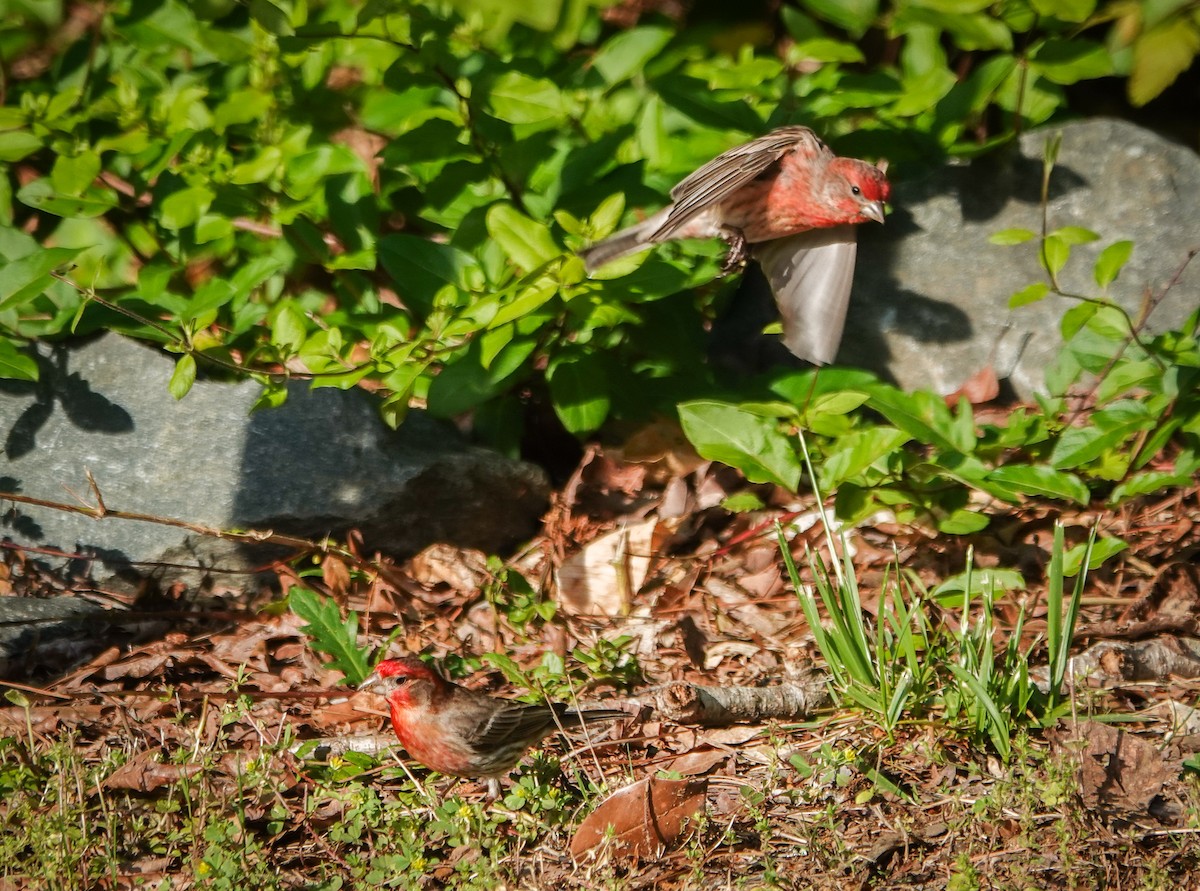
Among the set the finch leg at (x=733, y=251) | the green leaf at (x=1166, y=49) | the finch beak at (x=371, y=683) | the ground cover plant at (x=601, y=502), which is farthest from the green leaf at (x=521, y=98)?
the green leaf at (x=1166, y=49)

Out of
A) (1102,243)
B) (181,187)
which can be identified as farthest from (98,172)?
(1102,243)

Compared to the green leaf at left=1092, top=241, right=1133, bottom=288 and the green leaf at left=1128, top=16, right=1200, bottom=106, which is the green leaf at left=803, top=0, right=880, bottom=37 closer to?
the green leaf at left=1092, top=241, right=1133, bottom=288

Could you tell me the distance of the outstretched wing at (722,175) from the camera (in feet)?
12.1

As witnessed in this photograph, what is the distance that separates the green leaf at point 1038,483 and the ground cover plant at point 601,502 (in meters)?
0.01

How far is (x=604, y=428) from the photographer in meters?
4.62

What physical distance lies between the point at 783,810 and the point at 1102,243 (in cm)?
276

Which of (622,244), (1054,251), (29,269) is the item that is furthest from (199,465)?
(1054,251)

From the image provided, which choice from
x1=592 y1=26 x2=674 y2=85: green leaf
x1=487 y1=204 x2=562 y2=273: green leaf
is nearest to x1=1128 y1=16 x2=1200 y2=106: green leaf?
x1=487 y1=204 x2=562 y2=273: green leaf

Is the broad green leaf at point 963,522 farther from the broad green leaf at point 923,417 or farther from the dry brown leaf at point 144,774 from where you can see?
the dry brown leaf at point 144,774

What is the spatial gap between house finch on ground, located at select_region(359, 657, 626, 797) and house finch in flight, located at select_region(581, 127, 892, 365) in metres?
1.35

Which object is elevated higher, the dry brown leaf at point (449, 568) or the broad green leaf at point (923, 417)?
the broad green leaf at point (923, 417)

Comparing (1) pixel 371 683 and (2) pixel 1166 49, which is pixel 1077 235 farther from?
(1) pixel 371 683

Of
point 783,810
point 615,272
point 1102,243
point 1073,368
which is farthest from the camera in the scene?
point 1102,243

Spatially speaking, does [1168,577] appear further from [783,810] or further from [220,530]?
[220,530]
